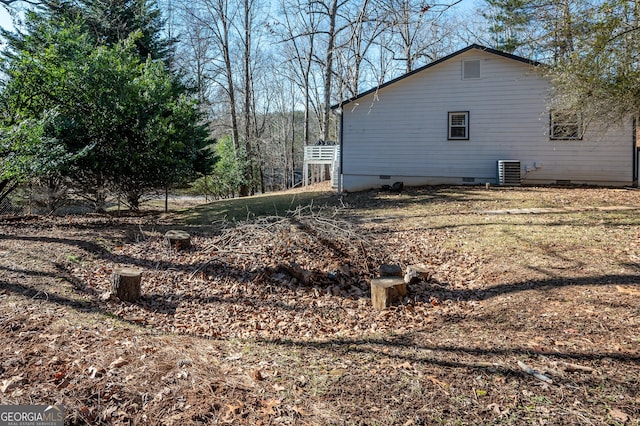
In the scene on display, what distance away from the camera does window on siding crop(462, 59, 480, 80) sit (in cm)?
1339

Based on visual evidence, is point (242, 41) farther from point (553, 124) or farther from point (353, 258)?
point (353, 258)

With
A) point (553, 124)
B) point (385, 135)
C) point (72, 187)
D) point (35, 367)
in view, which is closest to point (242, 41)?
point (385, 135)

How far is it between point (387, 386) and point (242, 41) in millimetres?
26640

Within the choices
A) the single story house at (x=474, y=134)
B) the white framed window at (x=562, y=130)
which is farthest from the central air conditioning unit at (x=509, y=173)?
the white framed window at (x=562, y=130)

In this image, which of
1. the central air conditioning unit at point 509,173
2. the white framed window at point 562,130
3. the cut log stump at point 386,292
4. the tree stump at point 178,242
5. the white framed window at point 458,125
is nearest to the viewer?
the cut log stump at point 386,292

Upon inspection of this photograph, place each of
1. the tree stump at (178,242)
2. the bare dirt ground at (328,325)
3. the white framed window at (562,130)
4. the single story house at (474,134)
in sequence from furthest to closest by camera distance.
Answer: the single story house at (474,134), the white framed window at (562,130), the tree stump at (178,242), the bare dirt ground at (328,325)

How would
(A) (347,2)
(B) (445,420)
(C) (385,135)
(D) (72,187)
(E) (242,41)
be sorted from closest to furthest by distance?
(B) (445,420)
(A) (347,2)
(D) (72,187)
(C) (385,135)
(E) (242,41)

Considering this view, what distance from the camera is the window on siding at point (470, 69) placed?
43.9 ft

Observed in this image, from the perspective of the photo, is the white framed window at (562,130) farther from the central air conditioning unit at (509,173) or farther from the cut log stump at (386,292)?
the cut log stump at (386,292)

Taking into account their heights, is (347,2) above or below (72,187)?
above

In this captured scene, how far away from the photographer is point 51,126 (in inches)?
363

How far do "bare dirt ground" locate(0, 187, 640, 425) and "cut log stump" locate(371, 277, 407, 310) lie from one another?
133 millimetres

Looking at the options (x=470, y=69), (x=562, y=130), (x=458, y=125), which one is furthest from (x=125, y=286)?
(x=562, y=130)

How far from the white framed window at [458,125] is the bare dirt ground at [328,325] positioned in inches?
246
